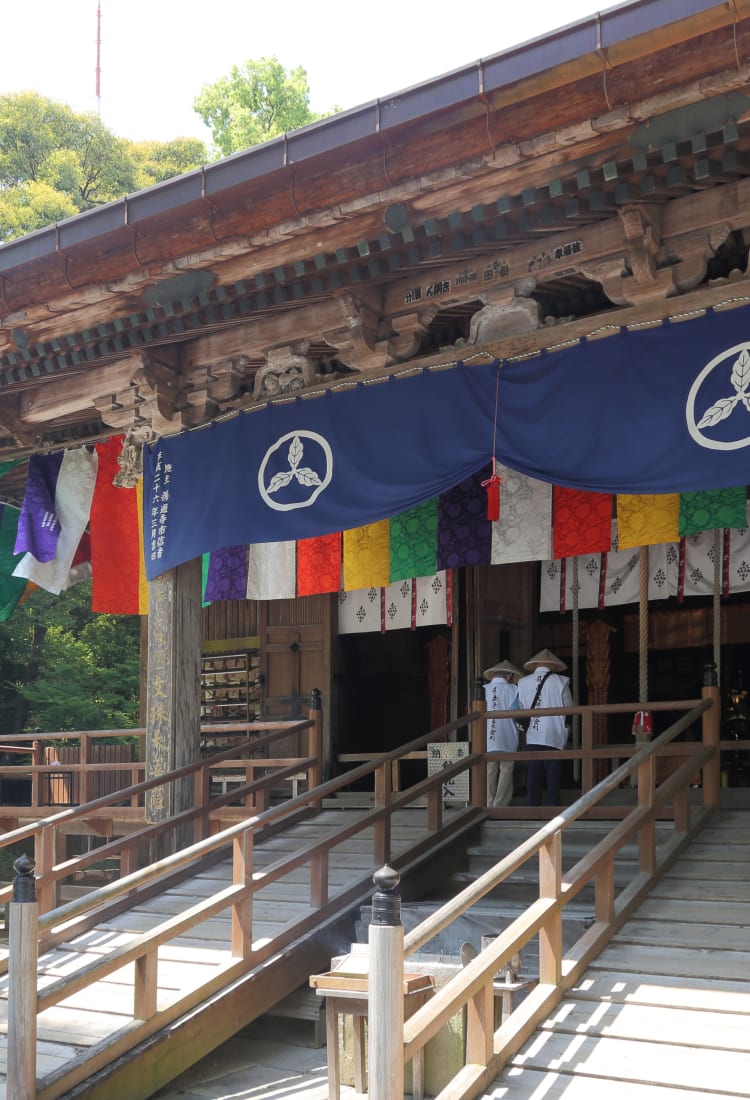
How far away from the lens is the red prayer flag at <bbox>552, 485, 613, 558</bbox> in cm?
894

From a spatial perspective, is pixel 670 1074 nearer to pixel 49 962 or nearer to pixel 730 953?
pixel 730 953

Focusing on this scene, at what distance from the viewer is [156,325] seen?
9.29 m

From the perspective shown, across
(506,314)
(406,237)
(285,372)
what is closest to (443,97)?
(406,237)

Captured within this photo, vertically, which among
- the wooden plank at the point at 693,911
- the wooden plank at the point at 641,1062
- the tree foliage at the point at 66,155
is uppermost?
the tree foliage at the point at 66,155

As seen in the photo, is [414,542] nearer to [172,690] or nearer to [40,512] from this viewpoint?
[172,690]

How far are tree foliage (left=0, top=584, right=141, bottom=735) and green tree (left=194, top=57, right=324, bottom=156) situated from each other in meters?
16.3

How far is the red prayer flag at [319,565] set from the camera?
34.2 ft

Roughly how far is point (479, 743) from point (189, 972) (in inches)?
119

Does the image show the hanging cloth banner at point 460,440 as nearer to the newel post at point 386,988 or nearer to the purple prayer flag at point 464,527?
the purple prayer flag at point 464,527

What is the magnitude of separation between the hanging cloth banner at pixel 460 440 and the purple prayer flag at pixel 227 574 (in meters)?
1.36

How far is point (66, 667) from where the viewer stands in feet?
85.4

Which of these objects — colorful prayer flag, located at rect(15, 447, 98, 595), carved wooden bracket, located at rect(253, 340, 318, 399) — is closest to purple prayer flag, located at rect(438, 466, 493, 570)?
carved wooden bracket, located at rect(253, 340, 318, 399)

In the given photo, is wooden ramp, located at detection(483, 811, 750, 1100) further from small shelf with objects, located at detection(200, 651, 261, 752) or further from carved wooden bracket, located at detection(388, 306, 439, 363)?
small shelf with objects, located at detection(200, 651, 261, 752)

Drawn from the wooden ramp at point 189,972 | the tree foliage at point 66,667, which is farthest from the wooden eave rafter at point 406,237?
the tree foliage at point 66,667
